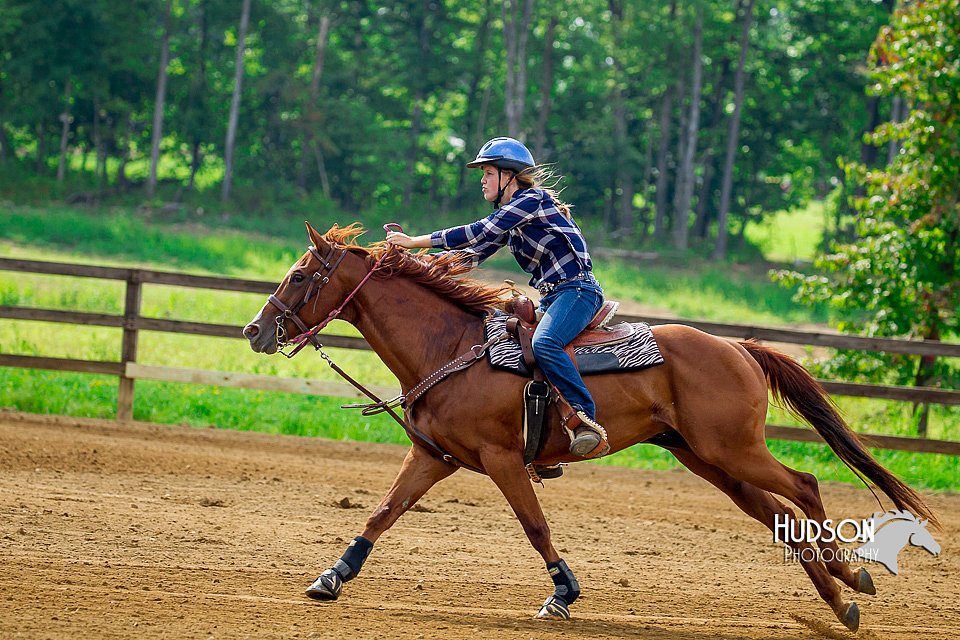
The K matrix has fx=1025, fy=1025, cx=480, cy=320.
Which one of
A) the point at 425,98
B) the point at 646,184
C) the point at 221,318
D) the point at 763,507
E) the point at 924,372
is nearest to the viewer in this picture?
the point at 763,507

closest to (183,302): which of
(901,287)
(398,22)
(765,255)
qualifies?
(901,287)

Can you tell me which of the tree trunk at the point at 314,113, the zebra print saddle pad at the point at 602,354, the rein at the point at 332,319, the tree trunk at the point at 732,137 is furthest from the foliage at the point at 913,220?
the tree trunk at the point at 314,113

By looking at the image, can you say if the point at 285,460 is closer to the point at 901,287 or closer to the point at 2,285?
the point at 901,287

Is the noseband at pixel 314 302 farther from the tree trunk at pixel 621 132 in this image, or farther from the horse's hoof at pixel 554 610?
the tree trunk at pixel 621 132

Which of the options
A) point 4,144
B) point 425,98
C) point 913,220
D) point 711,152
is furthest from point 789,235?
point 913,220

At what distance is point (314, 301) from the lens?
5953mm

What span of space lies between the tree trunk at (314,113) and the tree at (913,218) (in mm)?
32257

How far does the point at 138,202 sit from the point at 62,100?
6089mm

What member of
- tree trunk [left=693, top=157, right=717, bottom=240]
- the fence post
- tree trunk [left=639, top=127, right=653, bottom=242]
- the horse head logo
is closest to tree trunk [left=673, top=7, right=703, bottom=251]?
tree trunk [left=639, top=127, right=653, bottom=242]

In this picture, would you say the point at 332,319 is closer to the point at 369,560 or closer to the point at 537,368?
the point at 537,368

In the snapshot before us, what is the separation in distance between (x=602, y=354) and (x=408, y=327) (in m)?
1.15

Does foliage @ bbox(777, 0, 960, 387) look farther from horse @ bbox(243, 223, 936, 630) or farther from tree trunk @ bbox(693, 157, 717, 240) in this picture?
tree trunk @ bbox(693, 157, 717, 240)

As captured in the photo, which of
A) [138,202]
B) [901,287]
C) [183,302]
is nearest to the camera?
[901,287]

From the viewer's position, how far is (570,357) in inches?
233
